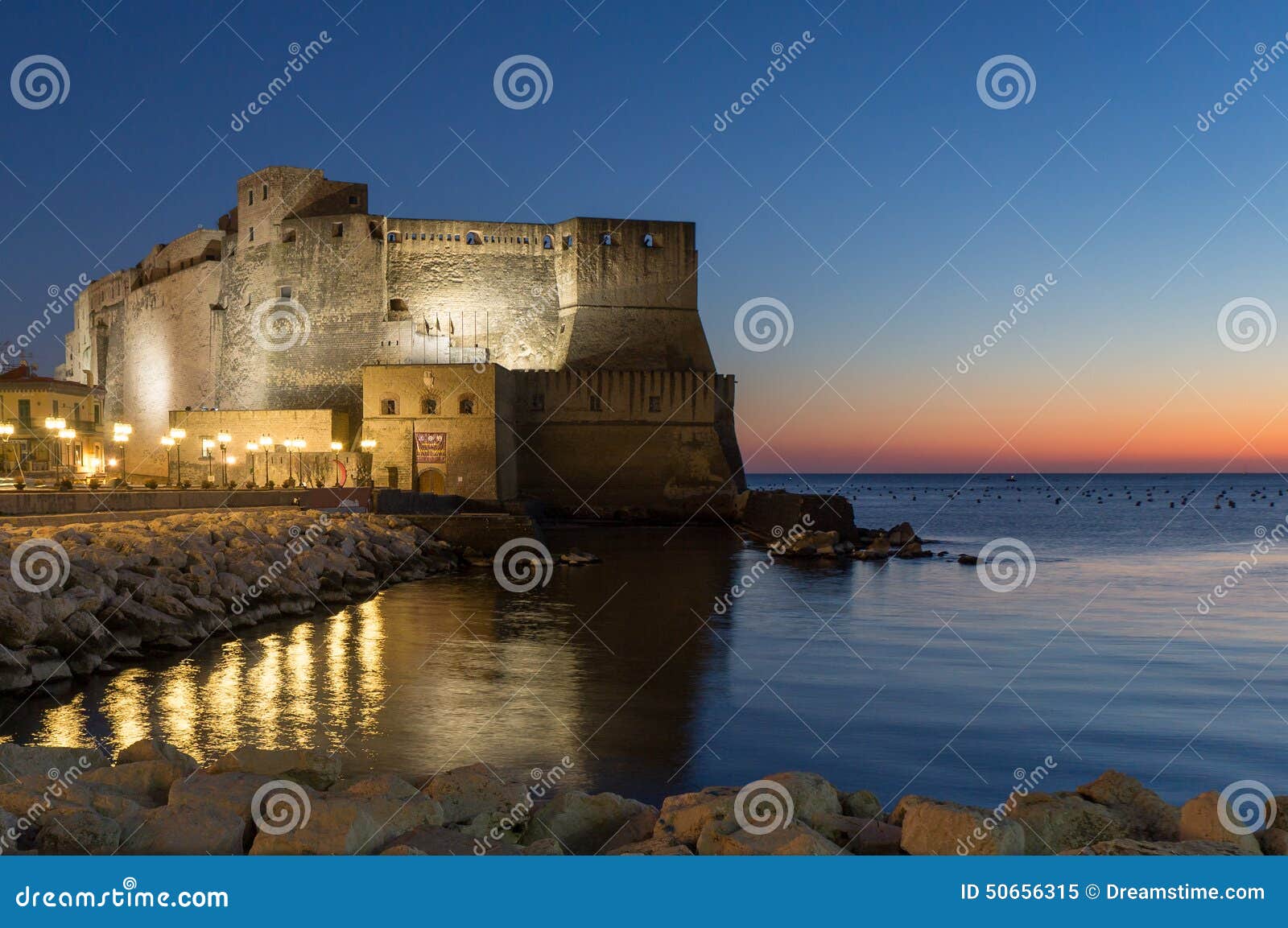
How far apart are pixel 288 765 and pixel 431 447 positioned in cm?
2208

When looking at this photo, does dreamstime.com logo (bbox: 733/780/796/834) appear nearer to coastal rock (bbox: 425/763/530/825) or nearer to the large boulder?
the large boulder

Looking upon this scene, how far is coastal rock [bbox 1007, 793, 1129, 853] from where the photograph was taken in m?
4.61

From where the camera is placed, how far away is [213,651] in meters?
10.7

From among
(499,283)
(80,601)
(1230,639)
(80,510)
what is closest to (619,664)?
(80,601)

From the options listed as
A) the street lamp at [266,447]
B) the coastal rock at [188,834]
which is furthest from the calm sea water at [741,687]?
the street lamp at [266,447]

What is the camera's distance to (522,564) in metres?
20.3

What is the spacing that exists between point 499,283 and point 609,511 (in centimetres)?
868

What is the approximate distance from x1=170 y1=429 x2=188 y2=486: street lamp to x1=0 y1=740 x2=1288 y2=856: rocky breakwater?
2199cm

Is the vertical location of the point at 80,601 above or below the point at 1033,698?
above

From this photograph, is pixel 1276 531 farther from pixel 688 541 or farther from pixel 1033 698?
pixel 1033 698

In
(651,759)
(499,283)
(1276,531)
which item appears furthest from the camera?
(1276,531)
